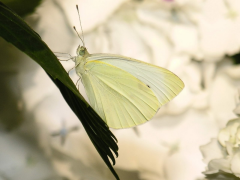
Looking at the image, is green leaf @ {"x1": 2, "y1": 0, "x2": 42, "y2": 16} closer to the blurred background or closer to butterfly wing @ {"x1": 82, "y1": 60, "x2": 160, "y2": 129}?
the blurred background

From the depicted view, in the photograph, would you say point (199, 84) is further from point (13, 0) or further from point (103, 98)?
point (13, 0)

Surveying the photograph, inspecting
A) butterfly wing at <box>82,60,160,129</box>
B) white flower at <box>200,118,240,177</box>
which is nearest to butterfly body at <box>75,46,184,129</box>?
butterfly wing at <box>82,60,160,129</box>

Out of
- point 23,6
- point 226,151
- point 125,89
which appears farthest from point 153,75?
point 23,6

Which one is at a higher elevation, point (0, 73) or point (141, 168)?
point (0, 73)

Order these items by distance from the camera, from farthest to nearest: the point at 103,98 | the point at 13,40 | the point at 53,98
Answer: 1. the point at 53,98
2. the point at 103,98
3. the point at 13,40

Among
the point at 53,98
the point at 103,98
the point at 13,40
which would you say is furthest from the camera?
the point at 53,98

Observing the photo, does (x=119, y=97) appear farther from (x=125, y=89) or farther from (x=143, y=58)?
(x=143, y=58)

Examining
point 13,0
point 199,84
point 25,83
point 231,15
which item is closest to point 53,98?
point 25,83
